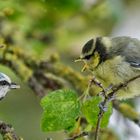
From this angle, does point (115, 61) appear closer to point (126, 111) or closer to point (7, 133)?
point (126, 111)

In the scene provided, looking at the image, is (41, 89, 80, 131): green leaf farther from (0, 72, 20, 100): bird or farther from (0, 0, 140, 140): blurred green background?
(0, 0, 140, 140): blurred green background

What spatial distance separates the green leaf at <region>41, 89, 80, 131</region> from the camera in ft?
4.93

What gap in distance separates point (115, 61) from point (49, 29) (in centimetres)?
79

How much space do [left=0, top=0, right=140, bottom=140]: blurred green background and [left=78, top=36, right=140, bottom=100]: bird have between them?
31cm

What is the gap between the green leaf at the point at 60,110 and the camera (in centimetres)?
150

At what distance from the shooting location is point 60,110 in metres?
1.51

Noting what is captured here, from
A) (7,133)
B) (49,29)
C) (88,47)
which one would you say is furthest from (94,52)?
(49,29)

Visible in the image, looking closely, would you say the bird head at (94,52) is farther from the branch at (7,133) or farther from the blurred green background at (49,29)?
the branch at (7,133)

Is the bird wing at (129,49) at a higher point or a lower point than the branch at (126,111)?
higher

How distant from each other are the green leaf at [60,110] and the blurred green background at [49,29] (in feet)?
1.82

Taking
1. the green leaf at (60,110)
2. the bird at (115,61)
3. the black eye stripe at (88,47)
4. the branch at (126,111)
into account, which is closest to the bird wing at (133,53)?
the bird at (115,61)

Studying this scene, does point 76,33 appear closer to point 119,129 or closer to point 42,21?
point 42,21

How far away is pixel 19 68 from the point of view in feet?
7.11

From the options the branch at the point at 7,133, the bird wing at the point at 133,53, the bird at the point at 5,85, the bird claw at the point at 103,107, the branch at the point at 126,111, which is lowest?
the branch at the point at 7,133
